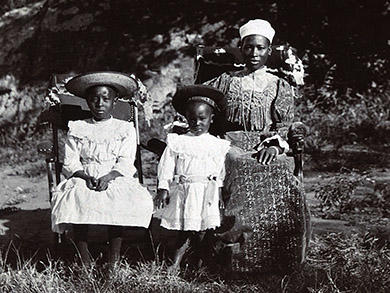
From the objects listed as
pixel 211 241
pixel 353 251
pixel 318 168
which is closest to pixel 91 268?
pixel 211 241

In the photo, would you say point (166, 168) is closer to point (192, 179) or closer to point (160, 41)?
point (192, 179)

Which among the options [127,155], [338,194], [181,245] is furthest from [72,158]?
[338,194]

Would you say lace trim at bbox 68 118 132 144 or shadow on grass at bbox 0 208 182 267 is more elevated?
lace trim at bbox 68 118 132 144

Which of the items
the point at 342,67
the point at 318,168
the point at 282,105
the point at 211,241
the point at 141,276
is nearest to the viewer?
the point at 141,276

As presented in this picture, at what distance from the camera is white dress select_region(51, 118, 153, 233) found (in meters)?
4.68

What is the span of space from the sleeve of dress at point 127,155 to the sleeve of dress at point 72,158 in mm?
263

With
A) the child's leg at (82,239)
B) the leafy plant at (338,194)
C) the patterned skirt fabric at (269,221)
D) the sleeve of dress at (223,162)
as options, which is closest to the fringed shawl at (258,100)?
the sleeve of dress at (223,162)

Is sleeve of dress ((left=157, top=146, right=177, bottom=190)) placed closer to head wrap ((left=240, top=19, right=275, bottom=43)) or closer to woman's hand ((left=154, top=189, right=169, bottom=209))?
woman's hand ((left=154, top=189, right=169, bottom=209))

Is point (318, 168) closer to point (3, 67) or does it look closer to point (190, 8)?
point (190, 8)

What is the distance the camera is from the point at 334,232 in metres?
5.87

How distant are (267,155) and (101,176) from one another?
45.3 inches

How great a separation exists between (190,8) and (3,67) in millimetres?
3147

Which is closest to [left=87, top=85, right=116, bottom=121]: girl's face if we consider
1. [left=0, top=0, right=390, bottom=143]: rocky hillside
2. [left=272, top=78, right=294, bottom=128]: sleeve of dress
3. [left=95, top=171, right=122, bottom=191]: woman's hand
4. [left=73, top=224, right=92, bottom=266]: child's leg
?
[left=95, top=171, right=122, bottom=191]: woman's hand

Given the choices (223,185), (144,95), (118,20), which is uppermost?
(118,20)
